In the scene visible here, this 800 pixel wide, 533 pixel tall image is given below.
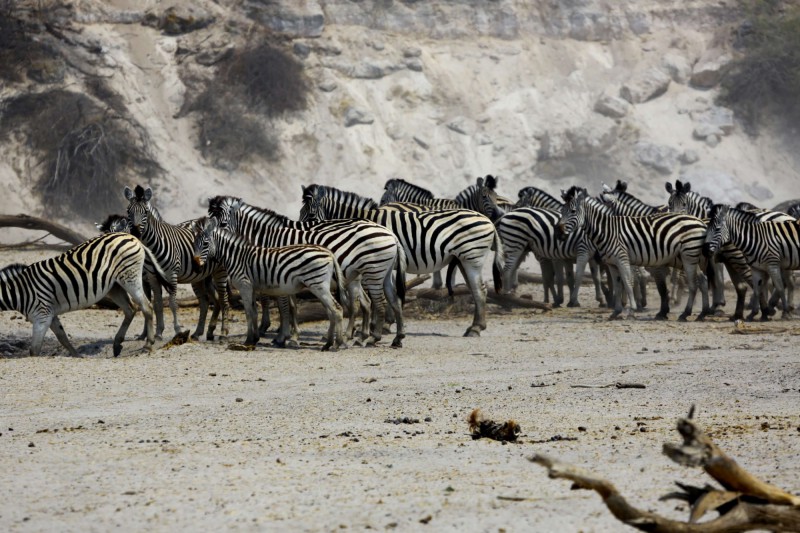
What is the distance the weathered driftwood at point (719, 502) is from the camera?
5105 mm

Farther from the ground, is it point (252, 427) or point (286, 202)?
point (286, 202)

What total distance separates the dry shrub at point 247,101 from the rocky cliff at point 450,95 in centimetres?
25

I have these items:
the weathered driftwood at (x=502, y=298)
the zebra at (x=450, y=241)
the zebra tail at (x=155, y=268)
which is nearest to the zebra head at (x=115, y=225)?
the zebra tail at (x=155, y=268)

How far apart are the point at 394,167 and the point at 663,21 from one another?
1097 cm

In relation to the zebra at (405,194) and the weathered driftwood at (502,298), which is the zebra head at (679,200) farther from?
the zebra at (405,194)

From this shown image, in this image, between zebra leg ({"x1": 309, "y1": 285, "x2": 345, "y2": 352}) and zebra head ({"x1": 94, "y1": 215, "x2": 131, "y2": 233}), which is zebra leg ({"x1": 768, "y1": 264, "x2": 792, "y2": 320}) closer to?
zebra leg ({"x1": 309, "y1": 285, "x2": 345, "y2": 352})

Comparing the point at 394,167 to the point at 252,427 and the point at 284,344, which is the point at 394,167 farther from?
the point at 252,427

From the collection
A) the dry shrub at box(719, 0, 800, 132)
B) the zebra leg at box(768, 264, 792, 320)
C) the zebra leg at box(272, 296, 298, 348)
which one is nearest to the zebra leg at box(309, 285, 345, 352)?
the zebra leg at box(272, 296, 298, 348)

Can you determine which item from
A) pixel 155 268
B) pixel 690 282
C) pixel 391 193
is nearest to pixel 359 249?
pixel 155 268

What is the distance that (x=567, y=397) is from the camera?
1032cm

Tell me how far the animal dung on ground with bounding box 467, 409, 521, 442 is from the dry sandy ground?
0.11 m

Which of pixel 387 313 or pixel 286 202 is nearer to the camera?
pixel 387 313

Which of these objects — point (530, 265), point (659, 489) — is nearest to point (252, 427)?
point (659, 489)

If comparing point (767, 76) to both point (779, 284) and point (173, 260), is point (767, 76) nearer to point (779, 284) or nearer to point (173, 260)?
point (779, 284)
